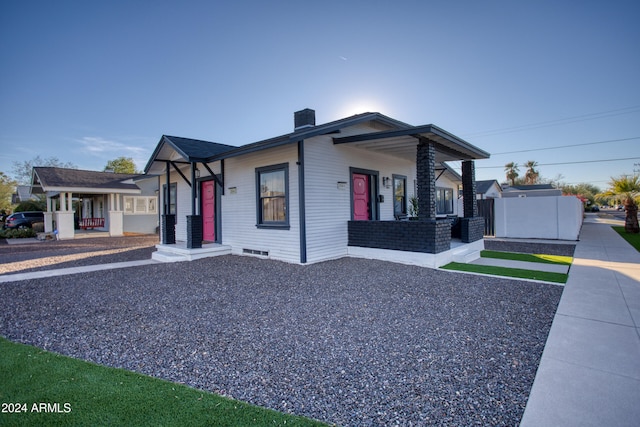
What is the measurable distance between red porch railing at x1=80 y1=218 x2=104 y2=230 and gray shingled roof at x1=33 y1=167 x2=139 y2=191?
9.85 ft

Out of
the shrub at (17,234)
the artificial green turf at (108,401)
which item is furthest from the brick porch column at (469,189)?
the shrub at (17,234)

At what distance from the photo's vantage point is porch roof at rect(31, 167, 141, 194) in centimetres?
1639

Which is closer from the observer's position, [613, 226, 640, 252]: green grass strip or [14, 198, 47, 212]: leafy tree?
[613, 226, 640, 252]: green grass strip

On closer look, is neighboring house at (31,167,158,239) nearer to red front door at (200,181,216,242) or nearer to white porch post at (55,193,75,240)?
white porch post at (55,193,75,240)

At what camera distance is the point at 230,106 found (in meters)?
14.1

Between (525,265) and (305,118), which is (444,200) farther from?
(305,118)

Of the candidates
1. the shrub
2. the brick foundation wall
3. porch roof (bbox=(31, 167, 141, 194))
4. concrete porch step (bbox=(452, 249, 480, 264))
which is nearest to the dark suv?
the shrub

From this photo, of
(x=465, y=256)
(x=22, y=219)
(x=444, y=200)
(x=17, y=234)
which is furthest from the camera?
(x=22, y=219)

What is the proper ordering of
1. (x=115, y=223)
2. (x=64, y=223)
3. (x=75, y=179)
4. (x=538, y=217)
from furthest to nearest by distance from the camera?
(x=115, y=223) < (x=75, y=179) < (x=64, y=223) < (x=538, y=217)

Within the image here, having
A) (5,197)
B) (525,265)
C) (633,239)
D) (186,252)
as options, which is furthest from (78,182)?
(633,239)

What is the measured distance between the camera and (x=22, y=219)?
21.0m

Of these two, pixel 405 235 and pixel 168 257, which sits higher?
pixel 405 235

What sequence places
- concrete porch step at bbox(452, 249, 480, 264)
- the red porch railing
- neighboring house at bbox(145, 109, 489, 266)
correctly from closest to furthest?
neighboring house at bbox(145, 109, 489, 266)
concrete porch step at bbox(452, 249, 480, 264)
the red porch railing

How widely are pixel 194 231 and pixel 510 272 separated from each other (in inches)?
330
